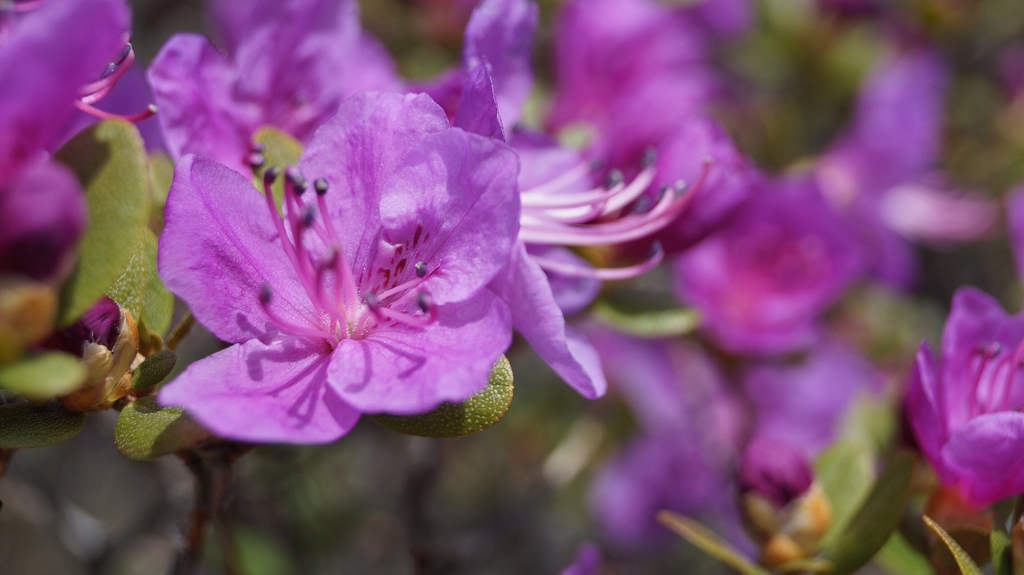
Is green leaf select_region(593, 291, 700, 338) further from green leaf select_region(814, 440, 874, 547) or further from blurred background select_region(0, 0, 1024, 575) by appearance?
blurred background select_region(0, 0, 1024, 575)

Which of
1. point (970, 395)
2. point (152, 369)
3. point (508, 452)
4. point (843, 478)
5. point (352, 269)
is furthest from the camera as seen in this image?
point (508, 452)

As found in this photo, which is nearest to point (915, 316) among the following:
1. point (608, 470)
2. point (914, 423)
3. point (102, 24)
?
point (608, 470)

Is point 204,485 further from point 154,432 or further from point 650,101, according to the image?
point 650,101

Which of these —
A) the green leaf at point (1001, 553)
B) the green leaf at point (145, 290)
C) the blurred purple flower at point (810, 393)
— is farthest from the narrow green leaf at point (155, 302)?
the blurred purple flower at point (810, 393)

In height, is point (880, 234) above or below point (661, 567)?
above

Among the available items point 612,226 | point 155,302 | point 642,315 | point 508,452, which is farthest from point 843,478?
point 508,452

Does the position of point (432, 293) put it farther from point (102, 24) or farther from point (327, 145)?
point (102, 24)

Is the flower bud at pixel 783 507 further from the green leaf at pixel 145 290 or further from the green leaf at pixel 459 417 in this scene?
the green leaf at pixel 145 290
